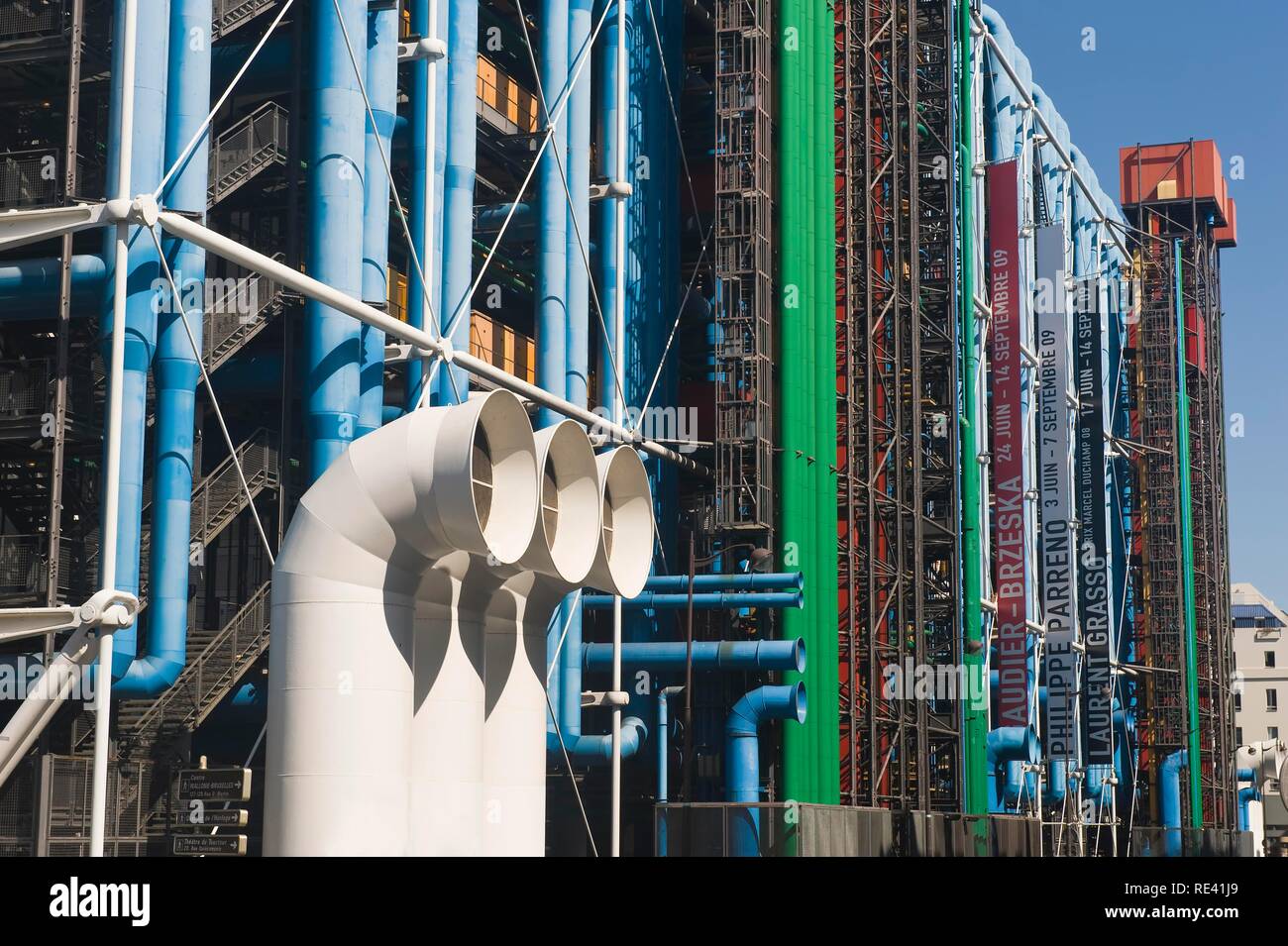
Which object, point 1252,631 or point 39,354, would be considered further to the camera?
point 1252,631

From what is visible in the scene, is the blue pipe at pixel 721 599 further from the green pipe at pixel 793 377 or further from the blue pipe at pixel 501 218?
the blue pipe at pixel 501 218

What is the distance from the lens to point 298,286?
2386 centimetres

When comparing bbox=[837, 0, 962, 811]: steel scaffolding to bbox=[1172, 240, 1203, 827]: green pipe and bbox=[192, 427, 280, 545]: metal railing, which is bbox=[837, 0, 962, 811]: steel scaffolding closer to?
bbox=[192, 427, 280, 545]: metal railing

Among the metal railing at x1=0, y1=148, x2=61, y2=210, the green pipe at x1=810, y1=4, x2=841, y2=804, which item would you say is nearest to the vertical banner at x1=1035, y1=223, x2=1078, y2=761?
the green pipe at x1=810, y1=4, x2=841, y2=804

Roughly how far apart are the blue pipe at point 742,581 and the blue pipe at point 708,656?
1079mm

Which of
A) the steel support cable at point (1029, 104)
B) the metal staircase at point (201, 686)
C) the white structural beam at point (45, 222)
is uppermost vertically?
the steel support cable at point (1029, 104)

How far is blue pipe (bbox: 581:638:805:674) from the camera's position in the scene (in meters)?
33.5

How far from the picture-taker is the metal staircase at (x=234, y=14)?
28.2m

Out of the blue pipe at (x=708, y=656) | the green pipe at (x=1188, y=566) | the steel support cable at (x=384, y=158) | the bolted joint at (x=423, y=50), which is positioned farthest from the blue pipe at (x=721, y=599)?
the green pipe at (x=1188, y=566)

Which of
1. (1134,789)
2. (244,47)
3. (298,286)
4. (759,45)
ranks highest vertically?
(759,45)
